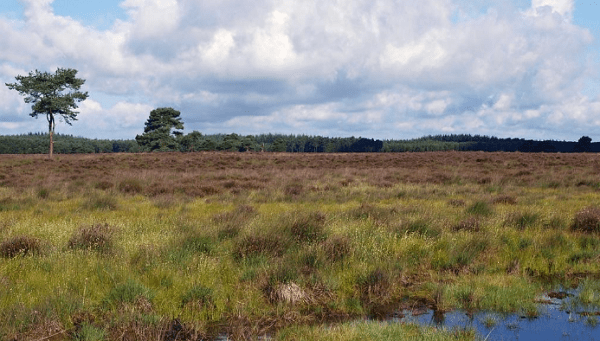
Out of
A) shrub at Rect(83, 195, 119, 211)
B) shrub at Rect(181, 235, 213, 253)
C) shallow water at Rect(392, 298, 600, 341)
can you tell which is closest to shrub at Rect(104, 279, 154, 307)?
shrub at Rect(181, 235, 213, 253)

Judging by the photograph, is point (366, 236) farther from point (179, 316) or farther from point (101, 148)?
point (101, 148)

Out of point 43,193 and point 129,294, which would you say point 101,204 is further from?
point 129,294

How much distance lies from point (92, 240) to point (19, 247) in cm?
114

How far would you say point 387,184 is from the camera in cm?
1895

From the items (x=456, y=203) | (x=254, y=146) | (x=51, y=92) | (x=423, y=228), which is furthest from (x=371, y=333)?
(x=254, y=146)

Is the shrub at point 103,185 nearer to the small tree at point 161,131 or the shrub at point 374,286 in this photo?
the shrub at point 374,286

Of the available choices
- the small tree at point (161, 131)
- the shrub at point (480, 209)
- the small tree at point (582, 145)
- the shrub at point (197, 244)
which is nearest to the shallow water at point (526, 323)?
the shrub at point (197, 244)

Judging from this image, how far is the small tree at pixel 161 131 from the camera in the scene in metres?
71.4

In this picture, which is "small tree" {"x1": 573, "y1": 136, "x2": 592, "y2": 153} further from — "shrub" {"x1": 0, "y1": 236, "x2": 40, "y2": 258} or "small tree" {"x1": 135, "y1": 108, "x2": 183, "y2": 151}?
"shrub" {"x1": 0, "y1": 236, "x2": 40, "y2": 258}

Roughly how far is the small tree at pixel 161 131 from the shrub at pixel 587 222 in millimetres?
68192

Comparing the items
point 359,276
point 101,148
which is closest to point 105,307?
point 359,276

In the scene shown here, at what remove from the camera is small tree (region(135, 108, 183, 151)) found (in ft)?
234

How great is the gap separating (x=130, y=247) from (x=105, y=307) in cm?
217

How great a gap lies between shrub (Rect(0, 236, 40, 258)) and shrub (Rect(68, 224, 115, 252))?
0.57 meters
